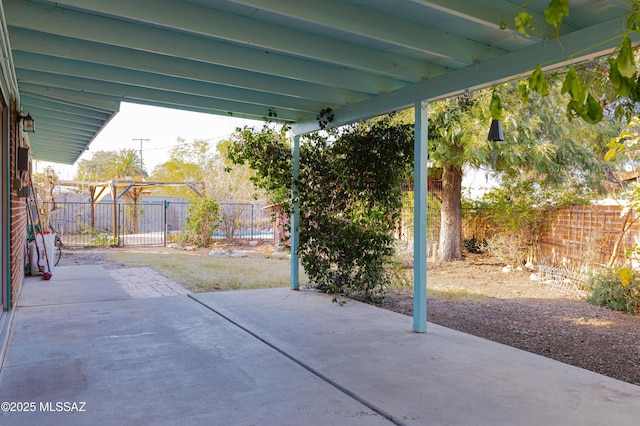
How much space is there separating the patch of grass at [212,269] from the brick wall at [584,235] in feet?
16.2

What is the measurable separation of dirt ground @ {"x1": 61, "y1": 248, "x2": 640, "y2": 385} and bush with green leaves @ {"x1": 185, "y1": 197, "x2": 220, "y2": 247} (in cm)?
757

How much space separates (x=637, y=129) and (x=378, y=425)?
848cm

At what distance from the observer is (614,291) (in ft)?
22.1

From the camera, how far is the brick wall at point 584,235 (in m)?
7.87

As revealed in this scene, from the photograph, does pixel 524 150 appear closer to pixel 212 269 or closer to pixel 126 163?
pixel 212 269

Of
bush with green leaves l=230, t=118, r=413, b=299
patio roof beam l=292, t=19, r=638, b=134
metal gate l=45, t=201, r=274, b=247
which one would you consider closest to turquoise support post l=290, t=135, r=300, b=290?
bush with green leaves l=230, t=118, r=413, b=299

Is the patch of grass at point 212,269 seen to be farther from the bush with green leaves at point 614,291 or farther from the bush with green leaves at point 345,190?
the bush with green leaves at point 614,291

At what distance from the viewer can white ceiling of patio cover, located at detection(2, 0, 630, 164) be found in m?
3.34

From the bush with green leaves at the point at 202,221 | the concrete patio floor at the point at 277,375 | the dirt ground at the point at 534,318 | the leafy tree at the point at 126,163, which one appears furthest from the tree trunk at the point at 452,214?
the leafy tree at the point at 126,163

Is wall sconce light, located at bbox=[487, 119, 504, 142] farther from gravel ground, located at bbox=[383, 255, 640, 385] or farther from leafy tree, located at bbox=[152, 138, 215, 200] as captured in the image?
leafy tree, located at bbox=[152, 138, 215, 200]

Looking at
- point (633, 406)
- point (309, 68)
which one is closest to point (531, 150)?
point (309, 68)

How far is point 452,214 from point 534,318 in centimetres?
524

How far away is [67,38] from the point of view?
4.07m

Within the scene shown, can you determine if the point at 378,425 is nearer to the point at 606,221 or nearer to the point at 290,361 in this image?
the point at 290,361
